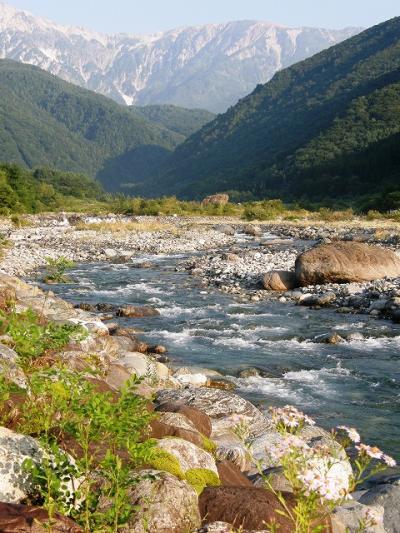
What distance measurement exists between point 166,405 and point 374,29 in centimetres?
20152

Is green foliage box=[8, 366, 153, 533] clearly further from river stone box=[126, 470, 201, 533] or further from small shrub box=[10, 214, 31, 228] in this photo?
small shrub box=[10, 214, 31, 228]

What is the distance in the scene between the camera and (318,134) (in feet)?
388

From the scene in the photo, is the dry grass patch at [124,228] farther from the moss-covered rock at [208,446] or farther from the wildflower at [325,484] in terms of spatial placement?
the wildflower at [325,484]

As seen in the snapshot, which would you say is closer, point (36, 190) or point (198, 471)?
point (198, 471)

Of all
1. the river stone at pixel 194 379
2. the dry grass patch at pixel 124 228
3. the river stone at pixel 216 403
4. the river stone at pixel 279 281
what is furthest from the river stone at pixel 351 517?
the dry grass patch at pixel 124 228

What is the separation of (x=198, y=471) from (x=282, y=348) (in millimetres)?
9062

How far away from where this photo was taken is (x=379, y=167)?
8662 centimetres

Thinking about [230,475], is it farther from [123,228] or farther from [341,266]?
[123,228]

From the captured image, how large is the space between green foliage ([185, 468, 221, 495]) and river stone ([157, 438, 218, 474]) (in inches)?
2.7

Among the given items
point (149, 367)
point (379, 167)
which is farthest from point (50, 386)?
point (379, 167)

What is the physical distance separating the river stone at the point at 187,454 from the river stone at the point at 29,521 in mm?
1641

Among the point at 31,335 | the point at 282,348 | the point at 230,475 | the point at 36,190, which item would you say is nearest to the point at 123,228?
the point at 282,348

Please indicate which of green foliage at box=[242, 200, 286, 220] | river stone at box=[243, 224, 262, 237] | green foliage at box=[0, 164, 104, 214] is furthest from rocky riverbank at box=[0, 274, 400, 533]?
green foliage at box=[242, 200, 286, 220]

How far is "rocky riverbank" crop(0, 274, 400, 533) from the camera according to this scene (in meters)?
4.24
